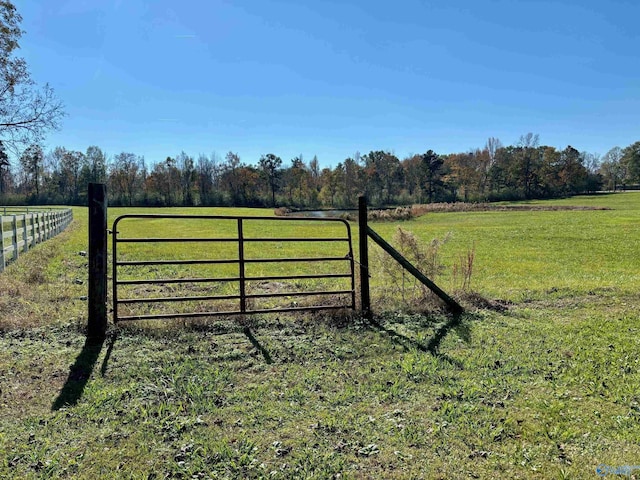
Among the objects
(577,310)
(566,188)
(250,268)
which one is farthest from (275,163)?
(577,310)

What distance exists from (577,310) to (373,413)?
5017 millimetres

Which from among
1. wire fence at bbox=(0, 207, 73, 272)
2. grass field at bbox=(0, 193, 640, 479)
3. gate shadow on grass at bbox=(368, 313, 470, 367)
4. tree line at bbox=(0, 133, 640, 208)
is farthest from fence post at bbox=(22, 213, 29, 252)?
tree line at bbox=(0, 133, 640, 208)

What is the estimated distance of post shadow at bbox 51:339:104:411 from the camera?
374cm

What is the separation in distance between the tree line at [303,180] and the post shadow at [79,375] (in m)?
77.9

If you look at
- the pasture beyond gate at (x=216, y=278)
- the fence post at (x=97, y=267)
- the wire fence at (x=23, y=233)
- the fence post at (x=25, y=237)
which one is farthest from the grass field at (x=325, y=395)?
the fence post at (x=25, y=237)

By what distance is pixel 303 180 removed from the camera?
286 ft

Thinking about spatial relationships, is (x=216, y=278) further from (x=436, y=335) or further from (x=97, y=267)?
(x=436, y=335)

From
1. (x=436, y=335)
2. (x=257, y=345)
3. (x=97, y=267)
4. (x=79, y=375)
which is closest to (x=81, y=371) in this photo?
(x=79, y=375)

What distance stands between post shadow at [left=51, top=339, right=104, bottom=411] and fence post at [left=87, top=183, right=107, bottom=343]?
21 cm

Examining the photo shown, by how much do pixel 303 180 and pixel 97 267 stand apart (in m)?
82.9

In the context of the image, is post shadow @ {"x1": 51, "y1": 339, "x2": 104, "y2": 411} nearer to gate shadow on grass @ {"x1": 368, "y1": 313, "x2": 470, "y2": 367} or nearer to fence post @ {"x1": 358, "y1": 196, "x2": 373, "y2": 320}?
gate shadow on grass @ {"x1": 368, "y1": 313, "x2": 470, "y2": 367}

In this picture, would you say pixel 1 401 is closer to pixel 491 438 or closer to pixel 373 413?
pixel 373 413

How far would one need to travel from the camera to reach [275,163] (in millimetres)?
84250

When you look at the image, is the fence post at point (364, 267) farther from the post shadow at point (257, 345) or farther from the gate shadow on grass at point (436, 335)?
the post shadow at point (257, 345)
